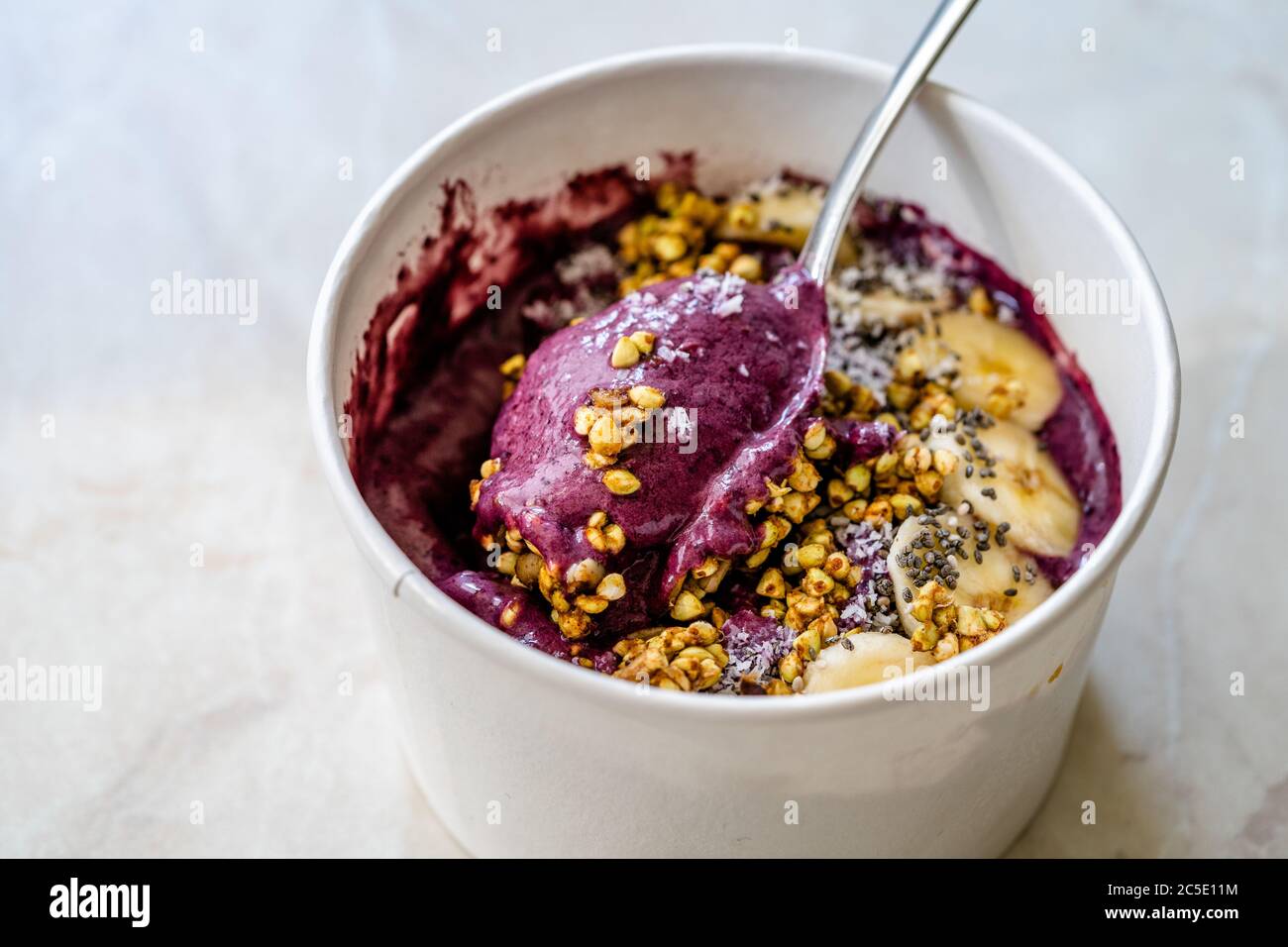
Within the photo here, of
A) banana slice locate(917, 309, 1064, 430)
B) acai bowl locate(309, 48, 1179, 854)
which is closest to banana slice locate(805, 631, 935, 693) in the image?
acai bowl locate(309, 48, 1179, 854)

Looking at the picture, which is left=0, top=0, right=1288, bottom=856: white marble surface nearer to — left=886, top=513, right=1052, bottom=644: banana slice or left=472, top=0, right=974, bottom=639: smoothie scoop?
left=886, top=513, right=1052, bottom=644: banana slice

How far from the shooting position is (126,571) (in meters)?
2.02

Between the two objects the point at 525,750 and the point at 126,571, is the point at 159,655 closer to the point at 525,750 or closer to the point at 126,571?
the point at 126,571

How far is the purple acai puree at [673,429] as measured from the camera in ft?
5.01

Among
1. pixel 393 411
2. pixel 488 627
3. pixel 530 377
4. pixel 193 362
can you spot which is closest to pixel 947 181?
pixel 530 377

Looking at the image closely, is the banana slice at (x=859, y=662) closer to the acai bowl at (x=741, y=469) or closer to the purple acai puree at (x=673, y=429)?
the acai bowl at (x=741, y=469)

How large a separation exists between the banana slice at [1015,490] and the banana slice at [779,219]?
360 millimetres

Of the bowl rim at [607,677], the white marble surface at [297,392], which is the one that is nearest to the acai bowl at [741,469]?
the bowl rim at [607,677]

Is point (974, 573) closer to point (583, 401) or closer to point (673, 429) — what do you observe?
point (673, 429)

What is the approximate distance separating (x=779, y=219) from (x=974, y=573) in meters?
0.61

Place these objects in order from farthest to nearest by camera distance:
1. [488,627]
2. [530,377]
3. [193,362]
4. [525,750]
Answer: [193,362] → [530,377] → [525,750] → [488,627]

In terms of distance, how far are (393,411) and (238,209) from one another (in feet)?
2.67

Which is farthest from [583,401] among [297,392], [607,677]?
[297,392]

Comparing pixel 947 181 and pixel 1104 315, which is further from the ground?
pixel 947 181
